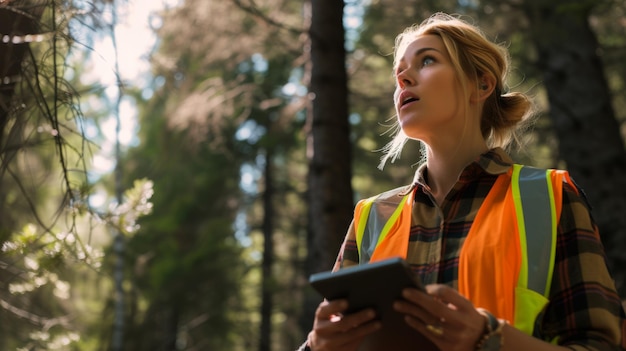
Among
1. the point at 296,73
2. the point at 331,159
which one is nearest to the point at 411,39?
the point at 331,159

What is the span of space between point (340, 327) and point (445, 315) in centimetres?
30

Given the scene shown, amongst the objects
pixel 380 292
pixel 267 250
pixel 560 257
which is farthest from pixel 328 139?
pixel 267 250

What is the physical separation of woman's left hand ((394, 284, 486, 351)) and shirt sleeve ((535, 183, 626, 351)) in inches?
12.6

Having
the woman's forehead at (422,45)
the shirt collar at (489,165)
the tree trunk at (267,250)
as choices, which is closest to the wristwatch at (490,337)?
the shirt collar at (489,165)

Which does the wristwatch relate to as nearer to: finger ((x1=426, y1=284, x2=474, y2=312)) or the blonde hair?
finger ((x1=426, y1=284, x2=474, y2=312))

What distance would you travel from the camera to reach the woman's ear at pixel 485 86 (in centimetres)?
250

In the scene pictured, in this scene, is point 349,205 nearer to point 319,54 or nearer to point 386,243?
point 319,54

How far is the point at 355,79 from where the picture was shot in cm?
1281

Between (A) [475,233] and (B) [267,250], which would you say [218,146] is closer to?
(A) [475,233]

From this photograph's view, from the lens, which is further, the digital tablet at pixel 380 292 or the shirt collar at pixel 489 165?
the shirt collar at pixel 489 165

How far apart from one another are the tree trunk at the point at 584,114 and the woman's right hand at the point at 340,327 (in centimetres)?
572

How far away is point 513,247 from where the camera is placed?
194 cm

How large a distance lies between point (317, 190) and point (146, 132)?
11.5 metres

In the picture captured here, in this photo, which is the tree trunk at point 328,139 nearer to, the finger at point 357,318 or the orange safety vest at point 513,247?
the orange safety vest at point 513,247
